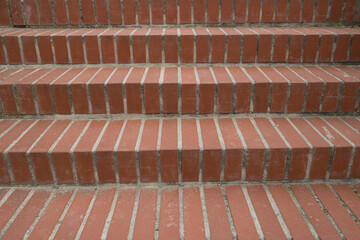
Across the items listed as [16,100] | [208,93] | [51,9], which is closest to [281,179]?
[208,93]

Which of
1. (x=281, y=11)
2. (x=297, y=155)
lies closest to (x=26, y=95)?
(x=297, y=155)

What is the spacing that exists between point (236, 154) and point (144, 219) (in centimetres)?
66

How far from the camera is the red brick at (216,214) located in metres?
1.40

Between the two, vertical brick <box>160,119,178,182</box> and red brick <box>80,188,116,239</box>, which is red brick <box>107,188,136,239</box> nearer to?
red brick <box>80,188,116,239</box>

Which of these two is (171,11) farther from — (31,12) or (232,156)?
(232,156)

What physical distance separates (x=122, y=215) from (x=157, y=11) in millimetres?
1782

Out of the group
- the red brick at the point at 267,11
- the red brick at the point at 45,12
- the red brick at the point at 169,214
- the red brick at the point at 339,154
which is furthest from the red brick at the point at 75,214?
the red brick at the point at 267,11

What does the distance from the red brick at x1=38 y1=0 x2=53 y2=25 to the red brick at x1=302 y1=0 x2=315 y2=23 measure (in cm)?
227

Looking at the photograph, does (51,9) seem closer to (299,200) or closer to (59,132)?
(59,132)

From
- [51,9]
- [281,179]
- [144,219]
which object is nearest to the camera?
[144,219]

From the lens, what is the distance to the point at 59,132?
182 centimetres

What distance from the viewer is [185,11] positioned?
→ 8.05 ft

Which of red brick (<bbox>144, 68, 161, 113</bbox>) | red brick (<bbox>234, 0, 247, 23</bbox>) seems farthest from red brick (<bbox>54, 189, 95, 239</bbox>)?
red brick (<bbox>234, 0, 247, 23</bbox>)

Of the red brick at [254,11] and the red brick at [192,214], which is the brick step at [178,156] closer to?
the red brick at [192,214]
